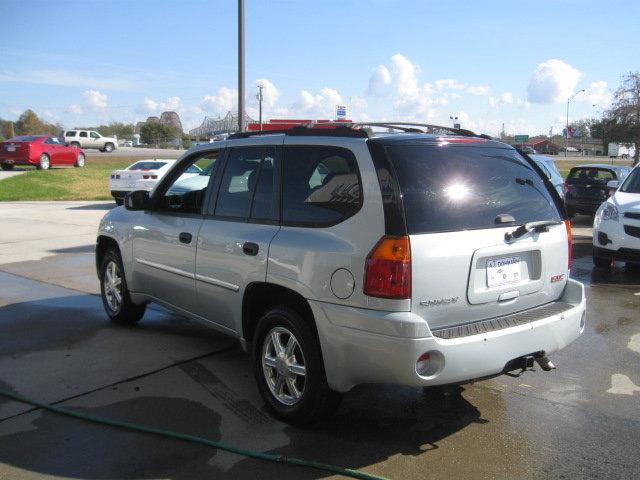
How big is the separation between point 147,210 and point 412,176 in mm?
2839

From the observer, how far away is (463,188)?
3.68 m

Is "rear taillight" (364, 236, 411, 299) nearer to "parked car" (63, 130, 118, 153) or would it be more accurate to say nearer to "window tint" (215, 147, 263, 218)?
"window tint" (215, 147, 263, 218)

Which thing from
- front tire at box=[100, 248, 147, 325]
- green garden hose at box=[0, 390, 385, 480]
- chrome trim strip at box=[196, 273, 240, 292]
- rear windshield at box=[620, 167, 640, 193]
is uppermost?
rear windshield at box=[620, 167, 640, 193]

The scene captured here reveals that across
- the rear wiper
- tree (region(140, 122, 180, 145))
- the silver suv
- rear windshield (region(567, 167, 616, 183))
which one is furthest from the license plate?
tree (region(140, 122, 180, 145))

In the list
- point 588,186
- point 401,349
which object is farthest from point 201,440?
point 588,186

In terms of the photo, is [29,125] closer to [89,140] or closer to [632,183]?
[89,140]

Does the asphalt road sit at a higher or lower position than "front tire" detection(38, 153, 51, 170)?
lower

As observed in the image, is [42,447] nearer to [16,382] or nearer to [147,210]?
[16,382]

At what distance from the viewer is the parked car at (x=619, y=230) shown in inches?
340

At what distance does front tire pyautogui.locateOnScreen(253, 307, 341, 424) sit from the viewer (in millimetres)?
3701

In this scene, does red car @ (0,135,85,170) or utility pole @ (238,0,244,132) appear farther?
red car @ (0,135,85,170)

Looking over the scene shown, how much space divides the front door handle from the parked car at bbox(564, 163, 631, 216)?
1293 centimetres

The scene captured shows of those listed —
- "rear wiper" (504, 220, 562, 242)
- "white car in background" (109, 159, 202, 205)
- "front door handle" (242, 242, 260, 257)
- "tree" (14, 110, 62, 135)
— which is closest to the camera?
"rear wiper" (504, 220, 562, 242)

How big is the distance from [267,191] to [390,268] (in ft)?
4.08
